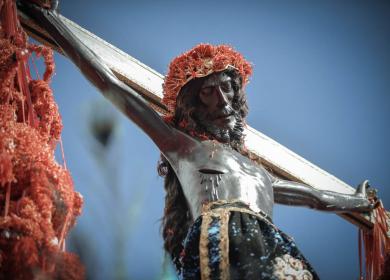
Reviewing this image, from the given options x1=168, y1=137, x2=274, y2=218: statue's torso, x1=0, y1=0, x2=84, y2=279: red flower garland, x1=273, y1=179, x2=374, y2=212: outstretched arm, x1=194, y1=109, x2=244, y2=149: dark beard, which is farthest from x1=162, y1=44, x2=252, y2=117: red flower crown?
x1=0, y1=0, x2=84, y2=279: red flower garland

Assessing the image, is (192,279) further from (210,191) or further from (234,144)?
(234,144)

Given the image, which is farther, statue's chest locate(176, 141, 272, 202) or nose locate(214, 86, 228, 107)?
nose locate(214, 86, 228, 107)

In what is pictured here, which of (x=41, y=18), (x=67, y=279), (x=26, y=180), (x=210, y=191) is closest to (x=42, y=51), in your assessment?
(x=41, y=18)

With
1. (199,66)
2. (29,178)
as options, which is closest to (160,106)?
(199,66)

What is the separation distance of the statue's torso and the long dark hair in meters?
0.10

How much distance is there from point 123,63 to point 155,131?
56 cm

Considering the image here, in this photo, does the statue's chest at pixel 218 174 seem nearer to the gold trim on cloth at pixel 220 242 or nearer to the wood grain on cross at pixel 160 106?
the gold trim on cloth at pixel 220 242

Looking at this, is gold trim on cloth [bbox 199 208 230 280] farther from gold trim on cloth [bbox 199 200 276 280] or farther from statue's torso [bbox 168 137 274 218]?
statue's torso [bbox 168 137 274 218]

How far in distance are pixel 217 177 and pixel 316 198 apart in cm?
65

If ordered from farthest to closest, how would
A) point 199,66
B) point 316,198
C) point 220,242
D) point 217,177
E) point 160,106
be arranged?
point 160,106
point 316,198
point 199,66
point 217,177
point 220,242

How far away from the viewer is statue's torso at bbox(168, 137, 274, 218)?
1879mm

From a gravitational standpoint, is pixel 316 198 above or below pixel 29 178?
above

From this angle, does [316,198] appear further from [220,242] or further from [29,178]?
[29,178]

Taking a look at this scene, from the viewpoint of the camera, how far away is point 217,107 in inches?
85.1
